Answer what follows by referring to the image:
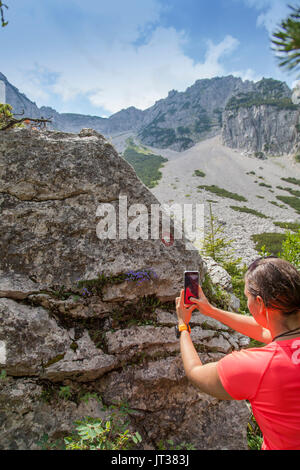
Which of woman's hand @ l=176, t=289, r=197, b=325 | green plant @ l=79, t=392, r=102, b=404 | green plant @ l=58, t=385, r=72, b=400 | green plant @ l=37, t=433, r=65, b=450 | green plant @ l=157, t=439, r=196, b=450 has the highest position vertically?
woman's hand @ l=176, t=289, r=197, b=325

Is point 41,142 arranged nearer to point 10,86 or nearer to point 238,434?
point 238,434

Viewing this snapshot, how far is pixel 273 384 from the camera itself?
1.47 metres

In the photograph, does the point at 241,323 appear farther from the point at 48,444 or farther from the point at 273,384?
the point at 48,444

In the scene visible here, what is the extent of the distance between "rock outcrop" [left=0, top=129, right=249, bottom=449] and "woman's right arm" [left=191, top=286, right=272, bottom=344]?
4.47 ft

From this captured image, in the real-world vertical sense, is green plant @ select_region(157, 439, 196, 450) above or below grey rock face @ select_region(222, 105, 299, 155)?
below

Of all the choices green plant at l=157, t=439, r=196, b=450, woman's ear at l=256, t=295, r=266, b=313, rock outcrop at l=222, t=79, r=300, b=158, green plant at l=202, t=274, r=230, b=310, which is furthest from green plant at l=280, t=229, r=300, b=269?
rock outcrop at l=222, t=79, r=300, b=158

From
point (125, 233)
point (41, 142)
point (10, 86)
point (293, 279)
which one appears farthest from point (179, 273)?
point (10, 86)

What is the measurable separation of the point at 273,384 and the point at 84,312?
3.00 metres

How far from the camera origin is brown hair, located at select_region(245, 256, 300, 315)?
5.62 feet

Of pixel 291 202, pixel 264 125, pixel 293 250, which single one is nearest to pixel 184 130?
pixel 264 125

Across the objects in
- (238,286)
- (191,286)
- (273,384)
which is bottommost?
(238,286)

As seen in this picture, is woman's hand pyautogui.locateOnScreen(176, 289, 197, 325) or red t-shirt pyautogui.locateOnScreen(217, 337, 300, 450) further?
woman's hand pyautogui.locateOnScreen(176, 289, 197, 325)

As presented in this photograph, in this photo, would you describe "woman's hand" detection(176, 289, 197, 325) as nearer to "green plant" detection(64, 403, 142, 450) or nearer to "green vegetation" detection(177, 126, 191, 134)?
"green plant" detection(64, 403, 142, 450)

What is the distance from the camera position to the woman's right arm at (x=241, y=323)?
253 cm
